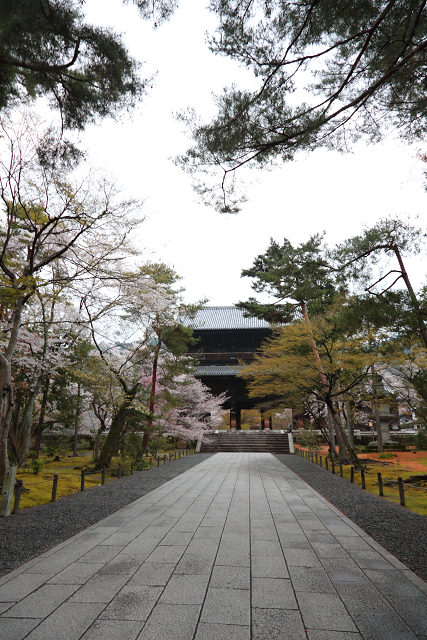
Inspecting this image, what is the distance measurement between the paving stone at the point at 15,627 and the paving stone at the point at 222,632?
115cm

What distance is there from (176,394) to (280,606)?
17927 millimetres

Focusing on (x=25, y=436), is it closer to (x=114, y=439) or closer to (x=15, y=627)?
(x=114, y=439)

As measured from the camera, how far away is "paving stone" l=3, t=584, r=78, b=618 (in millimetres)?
2629

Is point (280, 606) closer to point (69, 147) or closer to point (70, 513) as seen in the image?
point (70, 513)

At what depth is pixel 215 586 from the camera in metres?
3.07

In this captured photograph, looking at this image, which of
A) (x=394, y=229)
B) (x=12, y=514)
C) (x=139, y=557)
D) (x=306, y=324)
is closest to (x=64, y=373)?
(x=12, y=514)

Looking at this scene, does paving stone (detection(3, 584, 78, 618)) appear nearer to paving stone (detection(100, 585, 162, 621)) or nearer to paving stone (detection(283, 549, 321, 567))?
paving stone (detection(100, 585, 162, 621))

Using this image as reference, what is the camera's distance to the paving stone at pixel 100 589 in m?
2.86

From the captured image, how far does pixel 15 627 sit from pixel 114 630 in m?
0.68

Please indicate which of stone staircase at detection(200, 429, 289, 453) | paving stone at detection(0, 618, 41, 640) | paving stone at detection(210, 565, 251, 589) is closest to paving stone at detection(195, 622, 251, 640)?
paving stone at detection(210, 565, 251, 589)

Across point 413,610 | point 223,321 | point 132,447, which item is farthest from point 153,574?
point 223,321

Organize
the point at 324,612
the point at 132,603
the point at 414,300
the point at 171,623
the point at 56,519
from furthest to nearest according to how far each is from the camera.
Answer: the point at 414,300
the point at 56,519
the point at 132,603
the point at 324,612
the point at 171,623

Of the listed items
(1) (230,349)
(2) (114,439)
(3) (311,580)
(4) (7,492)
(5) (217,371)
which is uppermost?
(1) (230,349)

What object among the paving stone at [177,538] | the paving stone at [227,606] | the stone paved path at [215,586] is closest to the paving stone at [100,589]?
the stone paved path at [215,586]
